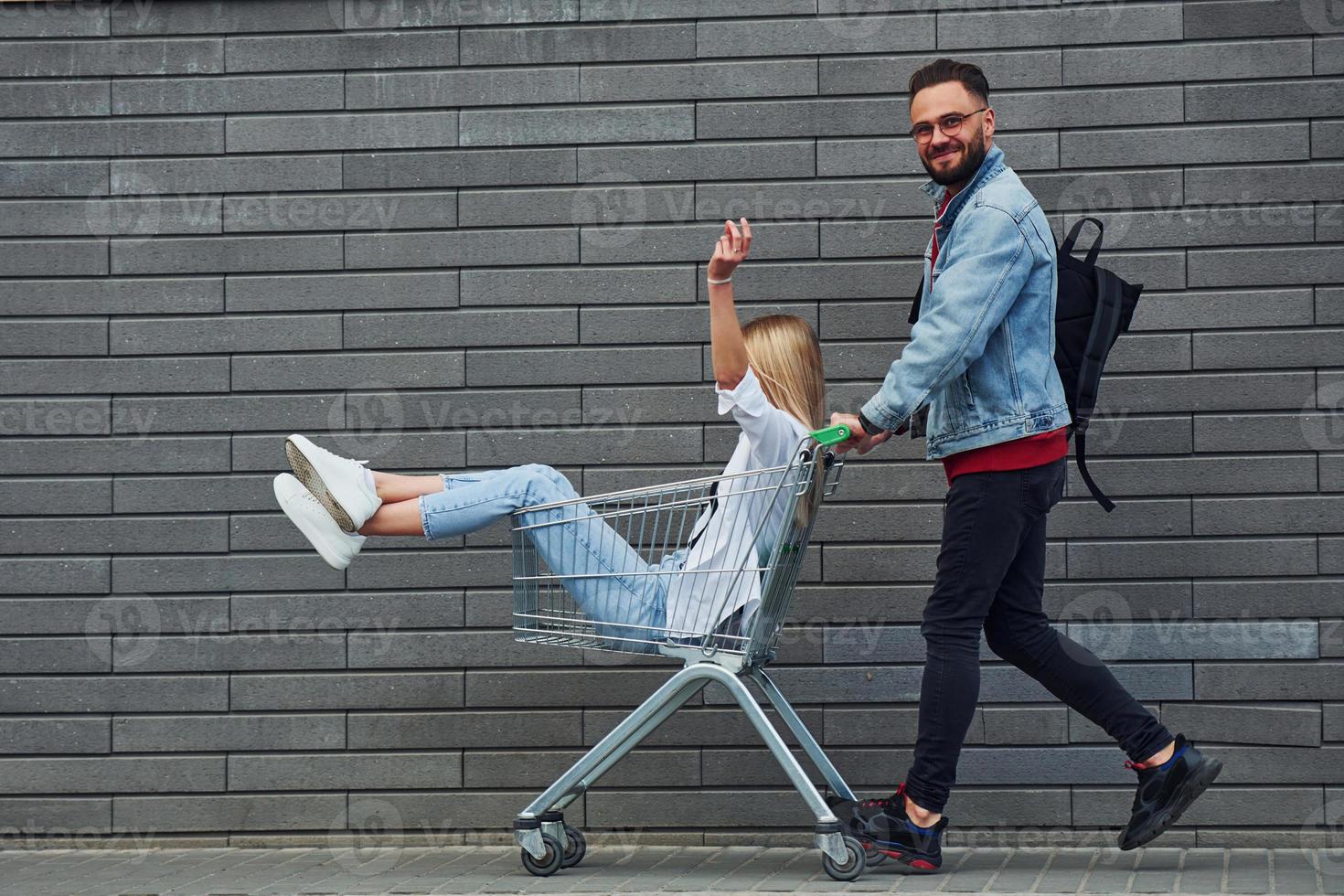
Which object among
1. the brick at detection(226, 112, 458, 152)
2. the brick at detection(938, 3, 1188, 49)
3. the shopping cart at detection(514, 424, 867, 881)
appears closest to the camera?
the shopping cart at detection(514, 424, 867, 881)

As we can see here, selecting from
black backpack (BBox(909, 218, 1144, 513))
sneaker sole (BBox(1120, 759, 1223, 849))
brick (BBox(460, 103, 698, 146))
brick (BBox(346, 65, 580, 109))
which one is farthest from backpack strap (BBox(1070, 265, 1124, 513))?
brick (BBox(346, 65, 580, 109))

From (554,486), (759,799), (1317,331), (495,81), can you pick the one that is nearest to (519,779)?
(759,799)

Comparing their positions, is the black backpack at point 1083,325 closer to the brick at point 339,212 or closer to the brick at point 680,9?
the brick at point 680,9

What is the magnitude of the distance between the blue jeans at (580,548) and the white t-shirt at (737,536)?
73 mm

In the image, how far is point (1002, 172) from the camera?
4.33 metres

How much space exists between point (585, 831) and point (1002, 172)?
A: 2.63 meters

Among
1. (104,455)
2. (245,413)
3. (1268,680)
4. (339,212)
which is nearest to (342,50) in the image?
(339,212)

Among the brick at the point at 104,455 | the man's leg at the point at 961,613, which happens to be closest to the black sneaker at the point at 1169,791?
the man's leg at the point at 961,613

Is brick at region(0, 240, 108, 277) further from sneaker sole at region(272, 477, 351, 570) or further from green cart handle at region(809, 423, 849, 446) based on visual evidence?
green cart handle at region(809, 423, 849, 446)

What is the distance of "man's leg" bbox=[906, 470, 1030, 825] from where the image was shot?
4.23 m

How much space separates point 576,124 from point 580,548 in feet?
5.72

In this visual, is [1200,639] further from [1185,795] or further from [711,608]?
[711,608]

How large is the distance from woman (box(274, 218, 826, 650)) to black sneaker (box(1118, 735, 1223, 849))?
4.21 feet

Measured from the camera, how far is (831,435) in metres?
4.07
